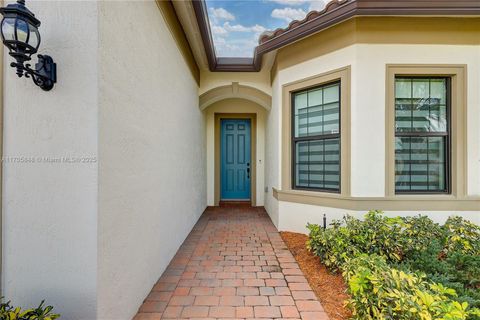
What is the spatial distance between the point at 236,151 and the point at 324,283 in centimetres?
431

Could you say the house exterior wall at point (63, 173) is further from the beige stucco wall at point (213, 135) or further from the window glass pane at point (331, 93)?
the beige stucco wall at point (213, 135)

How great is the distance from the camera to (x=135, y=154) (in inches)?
79.2

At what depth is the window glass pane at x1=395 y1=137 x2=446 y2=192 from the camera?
11.2 ft

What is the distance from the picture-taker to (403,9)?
117 inches

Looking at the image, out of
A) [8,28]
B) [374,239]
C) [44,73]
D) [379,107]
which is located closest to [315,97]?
[379,107]

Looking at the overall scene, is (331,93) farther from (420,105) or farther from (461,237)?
(461,237)

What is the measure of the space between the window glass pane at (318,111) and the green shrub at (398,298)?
7.44ft

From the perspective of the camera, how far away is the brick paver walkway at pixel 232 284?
6.60 ft

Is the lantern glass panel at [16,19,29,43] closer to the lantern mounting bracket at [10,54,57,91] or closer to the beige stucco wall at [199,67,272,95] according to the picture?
the lantern mounting bracket at [10,54,57,91]

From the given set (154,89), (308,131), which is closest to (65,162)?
(154,89)

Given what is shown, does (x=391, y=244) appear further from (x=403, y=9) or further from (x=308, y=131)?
(x=403, y=9)

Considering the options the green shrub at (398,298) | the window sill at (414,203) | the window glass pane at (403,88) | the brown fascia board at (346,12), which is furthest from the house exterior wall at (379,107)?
the green shrub at (398,298)

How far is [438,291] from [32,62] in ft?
9.74

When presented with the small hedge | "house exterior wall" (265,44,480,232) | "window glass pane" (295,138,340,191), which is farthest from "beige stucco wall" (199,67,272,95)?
the small hedge
